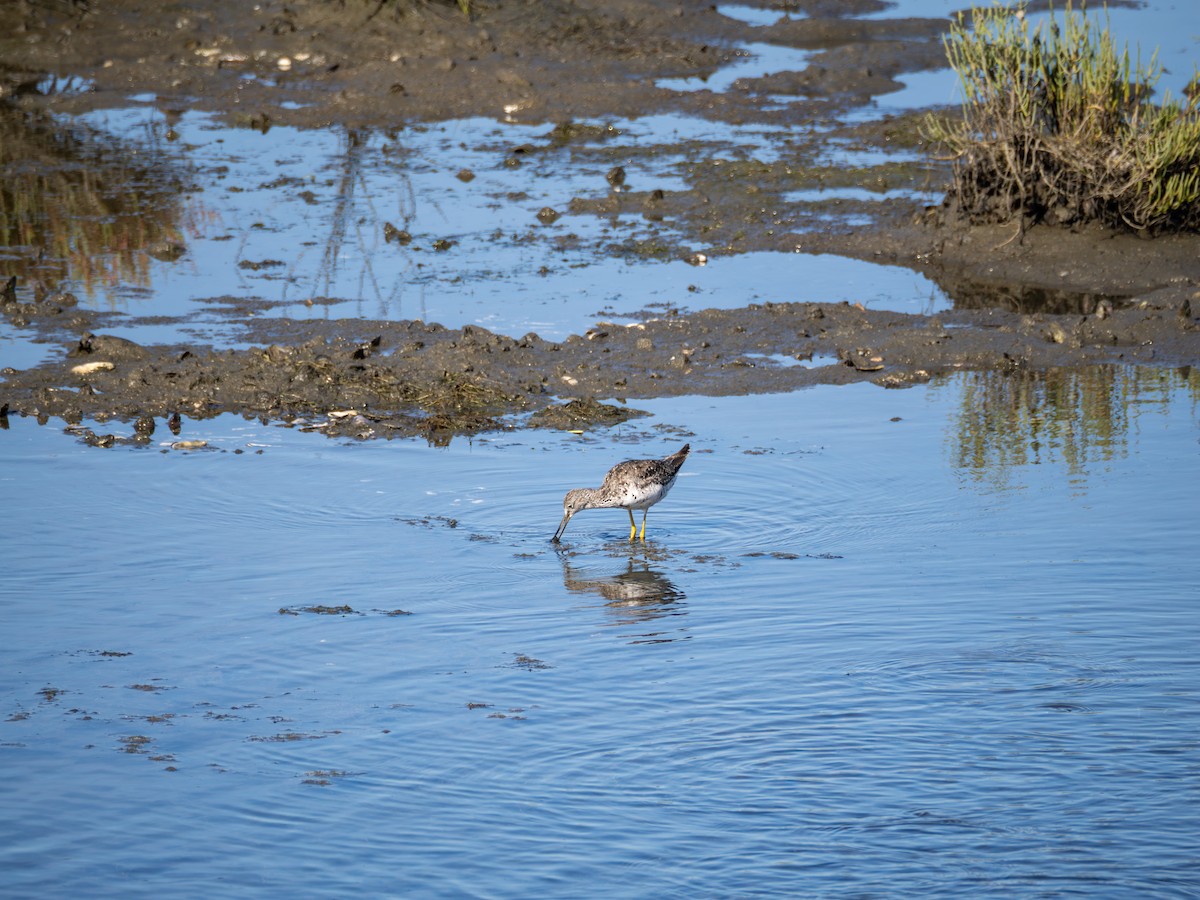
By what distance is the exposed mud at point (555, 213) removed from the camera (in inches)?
483

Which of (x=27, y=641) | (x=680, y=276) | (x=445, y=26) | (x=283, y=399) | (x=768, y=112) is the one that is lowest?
(x=27, y=641)

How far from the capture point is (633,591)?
29.5ft

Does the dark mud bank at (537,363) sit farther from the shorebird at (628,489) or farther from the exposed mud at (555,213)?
the shorebird at (628,489)

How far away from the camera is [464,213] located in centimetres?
1747

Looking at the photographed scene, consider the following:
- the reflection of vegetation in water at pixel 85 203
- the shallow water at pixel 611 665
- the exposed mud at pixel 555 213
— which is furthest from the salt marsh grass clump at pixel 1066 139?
the reflection of vegetation in water at pixel 85 203

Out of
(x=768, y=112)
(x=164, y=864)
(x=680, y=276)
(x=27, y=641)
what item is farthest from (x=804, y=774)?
(x=768, y=112)

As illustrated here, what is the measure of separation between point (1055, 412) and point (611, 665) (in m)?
5.26

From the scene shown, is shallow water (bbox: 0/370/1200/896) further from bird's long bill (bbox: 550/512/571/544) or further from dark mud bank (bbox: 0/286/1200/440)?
dark mud bank (bbox: 0/286/1200/440)

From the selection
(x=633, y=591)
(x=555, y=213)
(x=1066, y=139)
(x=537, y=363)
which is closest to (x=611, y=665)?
(x=633, y=591)

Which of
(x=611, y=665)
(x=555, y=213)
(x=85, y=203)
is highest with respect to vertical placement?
(x=85, y=203)

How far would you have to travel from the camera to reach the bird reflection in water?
858 cm

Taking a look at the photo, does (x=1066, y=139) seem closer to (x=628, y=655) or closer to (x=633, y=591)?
(x=633, y=591)

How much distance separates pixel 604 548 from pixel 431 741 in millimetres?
2974

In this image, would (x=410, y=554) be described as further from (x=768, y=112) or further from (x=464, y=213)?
(x=768, y=112)
